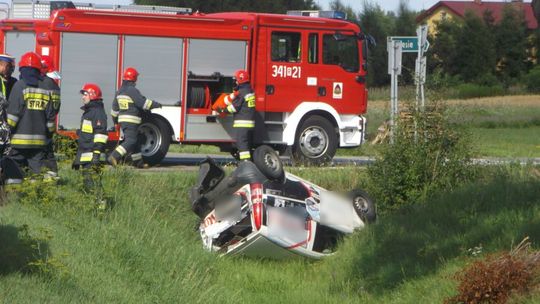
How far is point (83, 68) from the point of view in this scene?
59.8 ft

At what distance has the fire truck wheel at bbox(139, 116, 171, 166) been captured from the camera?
1820 centimetres

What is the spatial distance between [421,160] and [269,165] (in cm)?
242

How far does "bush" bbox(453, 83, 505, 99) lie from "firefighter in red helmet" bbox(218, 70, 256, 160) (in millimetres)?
50132

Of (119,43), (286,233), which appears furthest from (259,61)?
(286,233)

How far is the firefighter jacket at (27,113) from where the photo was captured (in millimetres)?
12336

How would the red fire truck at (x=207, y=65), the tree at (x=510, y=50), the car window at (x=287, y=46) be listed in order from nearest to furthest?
the red fire truck at (x=207, y=65), the car window at (x=287, y=46), the tree at (x=510, y=50)

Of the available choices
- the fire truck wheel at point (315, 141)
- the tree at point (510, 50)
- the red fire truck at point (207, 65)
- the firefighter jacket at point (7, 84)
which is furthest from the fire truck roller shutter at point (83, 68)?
the tree at point (510, 50)

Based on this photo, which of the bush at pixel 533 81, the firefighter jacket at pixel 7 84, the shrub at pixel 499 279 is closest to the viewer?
the shrub at pixel 499 279

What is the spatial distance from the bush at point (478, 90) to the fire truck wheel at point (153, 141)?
50.1 m

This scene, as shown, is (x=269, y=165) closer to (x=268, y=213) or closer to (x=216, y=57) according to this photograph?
(x=268, y=213)

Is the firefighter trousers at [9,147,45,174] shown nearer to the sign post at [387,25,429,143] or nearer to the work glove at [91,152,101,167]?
the work glove at [91,152,101,167]

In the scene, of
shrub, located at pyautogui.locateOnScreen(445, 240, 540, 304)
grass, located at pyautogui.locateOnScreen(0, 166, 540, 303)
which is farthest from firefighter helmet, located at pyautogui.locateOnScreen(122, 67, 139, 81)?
shrub, located at pyautogui.locateOnScreen(445, 240, 540, 304)

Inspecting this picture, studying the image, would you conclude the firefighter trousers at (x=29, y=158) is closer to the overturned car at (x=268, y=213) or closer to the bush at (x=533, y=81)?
the overturned car at (x=268, y=213)

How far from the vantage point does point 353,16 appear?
78.9 metres
